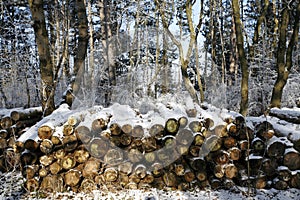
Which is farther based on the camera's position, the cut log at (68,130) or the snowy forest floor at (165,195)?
the cut log at (68,130)

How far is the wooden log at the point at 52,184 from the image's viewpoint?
3.84m

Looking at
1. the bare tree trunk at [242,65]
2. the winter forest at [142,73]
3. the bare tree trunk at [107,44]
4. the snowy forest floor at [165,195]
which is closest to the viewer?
the snowy forest floor at [165,195]

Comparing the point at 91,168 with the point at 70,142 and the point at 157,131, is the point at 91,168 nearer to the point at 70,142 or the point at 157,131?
the point at 70,142

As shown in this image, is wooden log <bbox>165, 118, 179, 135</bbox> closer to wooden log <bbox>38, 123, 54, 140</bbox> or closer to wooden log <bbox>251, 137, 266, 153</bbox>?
wooden log <bbox>251, 137, 266, 153</bbox>

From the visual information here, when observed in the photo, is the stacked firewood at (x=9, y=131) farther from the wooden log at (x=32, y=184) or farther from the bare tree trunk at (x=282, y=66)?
the bare tree trunk at (x=282, y=66)

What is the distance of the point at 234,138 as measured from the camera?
13.3 ft

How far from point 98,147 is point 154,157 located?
864mm

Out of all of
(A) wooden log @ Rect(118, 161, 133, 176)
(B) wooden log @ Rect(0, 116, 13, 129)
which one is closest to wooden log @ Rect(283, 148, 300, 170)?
(A) wooden log @ Rect(118, 161, 133, 176)

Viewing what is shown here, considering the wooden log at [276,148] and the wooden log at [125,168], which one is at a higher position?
the wooden log at [276,148]

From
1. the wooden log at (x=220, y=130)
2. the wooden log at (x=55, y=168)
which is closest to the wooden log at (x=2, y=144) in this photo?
the wooden log at (x=55, y=168)

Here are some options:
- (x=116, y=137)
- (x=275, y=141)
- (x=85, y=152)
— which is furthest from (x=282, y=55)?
(x=85, y=152)

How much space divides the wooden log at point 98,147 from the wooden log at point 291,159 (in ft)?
8.95

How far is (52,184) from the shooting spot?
3.85 metres

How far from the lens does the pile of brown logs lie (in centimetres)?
389
